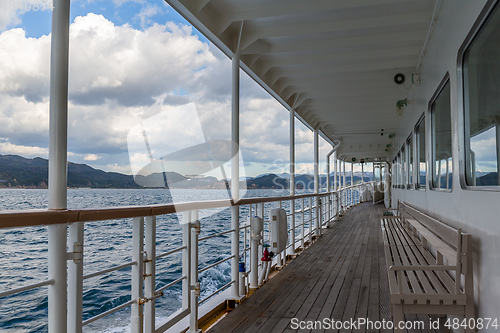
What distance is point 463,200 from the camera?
1.63 metres

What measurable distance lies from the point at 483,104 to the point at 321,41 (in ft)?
6.16

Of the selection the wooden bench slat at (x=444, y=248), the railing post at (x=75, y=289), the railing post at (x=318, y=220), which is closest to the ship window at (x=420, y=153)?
the wooden bench slat at (x=444, y=248)

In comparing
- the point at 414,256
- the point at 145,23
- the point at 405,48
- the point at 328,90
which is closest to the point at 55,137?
the point at 414,256

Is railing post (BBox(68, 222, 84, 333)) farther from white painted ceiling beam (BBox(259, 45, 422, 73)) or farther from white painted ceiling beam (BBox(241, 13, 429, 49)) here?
white painted ceiling beam (BBox(259, 45, 422, 73))

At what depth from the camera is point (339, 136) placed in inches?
323

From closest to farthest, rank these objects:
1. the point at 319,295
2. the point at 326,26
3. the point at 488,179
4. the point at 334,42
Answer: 1. the point at 488,179
2. the point at 319,295
3. the point at 326,26
4. the point at 334,42

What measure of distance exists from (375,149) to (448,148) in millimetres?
8437

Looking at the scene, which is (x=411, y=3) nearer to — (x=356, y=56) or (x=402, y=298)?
(x=356, y=56)

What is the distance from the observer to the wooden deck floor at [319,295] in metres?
1.87

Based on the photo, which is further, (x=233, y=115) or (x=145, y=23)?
(x=145, y=23)

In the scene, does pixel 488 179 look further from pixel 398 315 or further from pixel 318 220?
pixel 318 220

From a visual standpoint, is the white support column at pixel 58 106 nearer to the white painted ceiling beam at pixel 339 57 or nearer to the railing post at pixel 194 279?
the railing post at pixel 194 279

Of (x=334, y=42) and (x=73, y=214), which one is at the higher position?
(x=334, y=42)

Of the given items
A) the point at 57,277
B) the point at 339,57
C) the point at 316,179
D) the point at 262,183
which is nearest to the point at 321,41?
the point at 339,57
